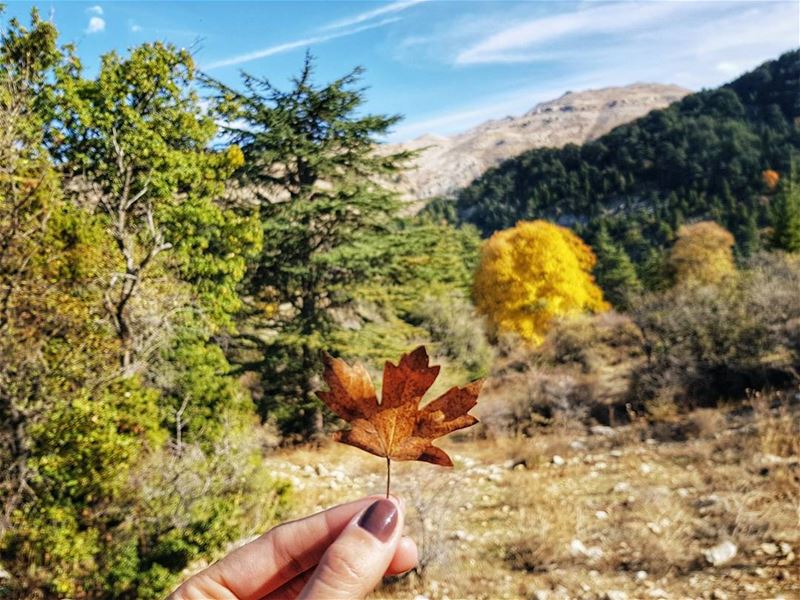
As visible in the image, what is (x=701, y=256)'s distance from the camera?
32.5 m

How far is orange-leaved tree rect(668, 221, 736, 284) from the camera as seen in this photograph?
31531 millimetres

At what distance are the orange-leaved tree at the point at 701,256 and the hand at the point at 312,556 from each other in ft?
110

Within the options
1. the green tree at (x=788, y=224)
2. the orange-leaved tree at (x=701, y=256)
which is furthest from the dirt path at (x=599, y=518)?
the green tree at (x=788, y=224)

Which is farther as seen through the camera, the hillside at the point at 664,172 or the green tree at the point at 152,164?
the hillside at the point at 664,172

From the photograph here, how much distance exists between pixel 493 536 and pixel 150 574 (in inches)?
172

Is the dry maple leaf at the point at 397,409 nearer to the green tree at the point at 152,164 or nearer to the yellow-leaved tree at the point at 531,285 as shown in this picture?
the green tree at the point at 152,164

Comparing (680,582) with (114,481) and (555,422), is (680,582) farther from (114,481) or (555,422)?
(555,422)

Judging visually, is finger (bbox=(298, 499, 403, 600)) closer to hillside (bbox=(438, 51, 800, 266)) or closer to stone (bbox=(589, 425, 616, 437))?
stone (bbox=(589, 425, 616, 437))

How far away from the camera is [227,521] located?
6.30 meters

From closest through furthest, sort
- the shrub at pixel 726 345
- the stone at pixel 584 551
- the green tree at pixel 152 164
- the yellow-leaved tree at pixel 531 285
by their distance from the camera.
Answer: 1. the stone at pixel 584 551
2. the green tree at pixel 152 164
3. the shrub at pixel 726 345
4. the yellow-leaved tree at pixel 531 285

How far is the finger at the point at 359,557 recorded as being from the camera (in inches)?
51.6

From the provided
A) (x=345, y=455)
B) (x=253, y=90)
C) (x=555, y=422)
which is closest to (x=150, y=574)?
(x=345, y=455)

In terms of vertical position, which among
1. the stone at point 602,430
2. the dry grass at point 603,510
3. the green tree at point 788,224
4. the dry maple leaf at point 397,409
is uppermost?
the dry maple leaf at point 397,409

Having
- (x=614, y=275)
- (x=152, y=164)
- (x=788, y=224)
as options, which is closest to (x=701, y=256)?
(x=614, y=275)
